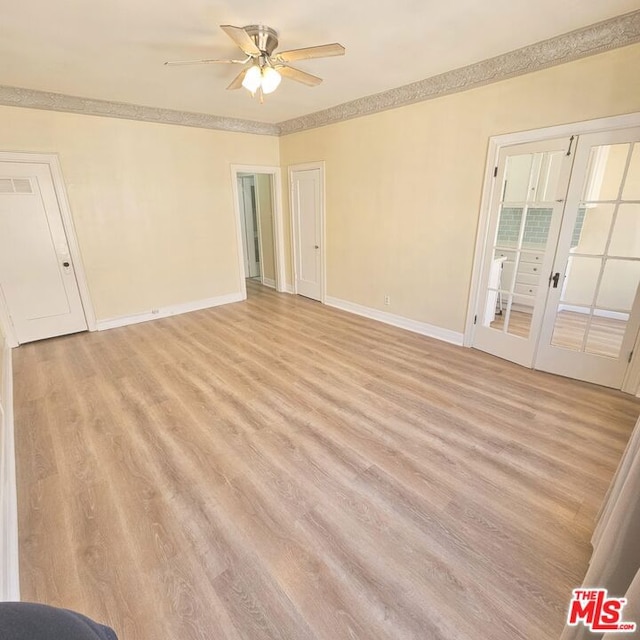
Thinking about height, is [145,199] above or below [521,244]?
above

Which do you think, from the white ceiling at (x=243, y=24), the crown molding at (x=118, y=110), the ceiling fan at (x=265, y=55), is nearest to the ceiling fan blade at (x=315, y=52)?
the ceiling fan at (x=265, y=55)

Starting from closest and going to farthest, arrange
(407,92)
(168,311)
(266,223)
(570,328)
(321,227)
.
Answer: (570,328), (407,92), (168,311), (321,227), (266,223)

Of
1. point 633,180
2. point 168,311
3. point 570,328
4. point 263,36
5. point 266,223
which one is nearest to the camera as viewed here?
point 263,36

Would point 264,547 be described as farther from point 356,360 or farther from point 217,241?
point 217,241

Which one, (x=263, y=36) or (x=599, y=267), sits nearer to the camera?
(x=263, y=36)

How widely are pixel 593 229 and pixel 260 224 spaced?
17.0 ft

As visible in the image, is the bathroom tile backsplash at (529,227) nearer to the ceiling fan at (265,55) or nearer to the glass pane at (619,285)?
the glass pane at (619,285)

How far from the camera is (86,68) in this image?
2965 millimetres

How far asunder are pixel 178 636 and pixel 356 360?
8.26 ft

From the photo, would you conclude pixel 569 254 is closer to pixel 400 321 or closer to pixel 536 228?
pixel 536 228

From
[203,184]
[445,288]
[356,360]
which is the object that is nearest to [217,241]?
[203,184]

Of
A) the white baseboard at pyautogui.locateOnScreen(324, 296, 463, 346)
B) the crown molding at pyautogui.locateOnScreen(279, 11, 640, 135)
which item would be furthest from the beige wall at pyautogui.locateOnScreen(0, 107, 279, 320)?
the crown molding at pyautogui.locateOnScreen(279, 11, 640, 135)

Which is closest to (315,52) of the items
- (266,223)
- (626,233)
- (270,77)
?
(270,77)

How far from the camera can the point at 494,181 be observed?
3180mm
